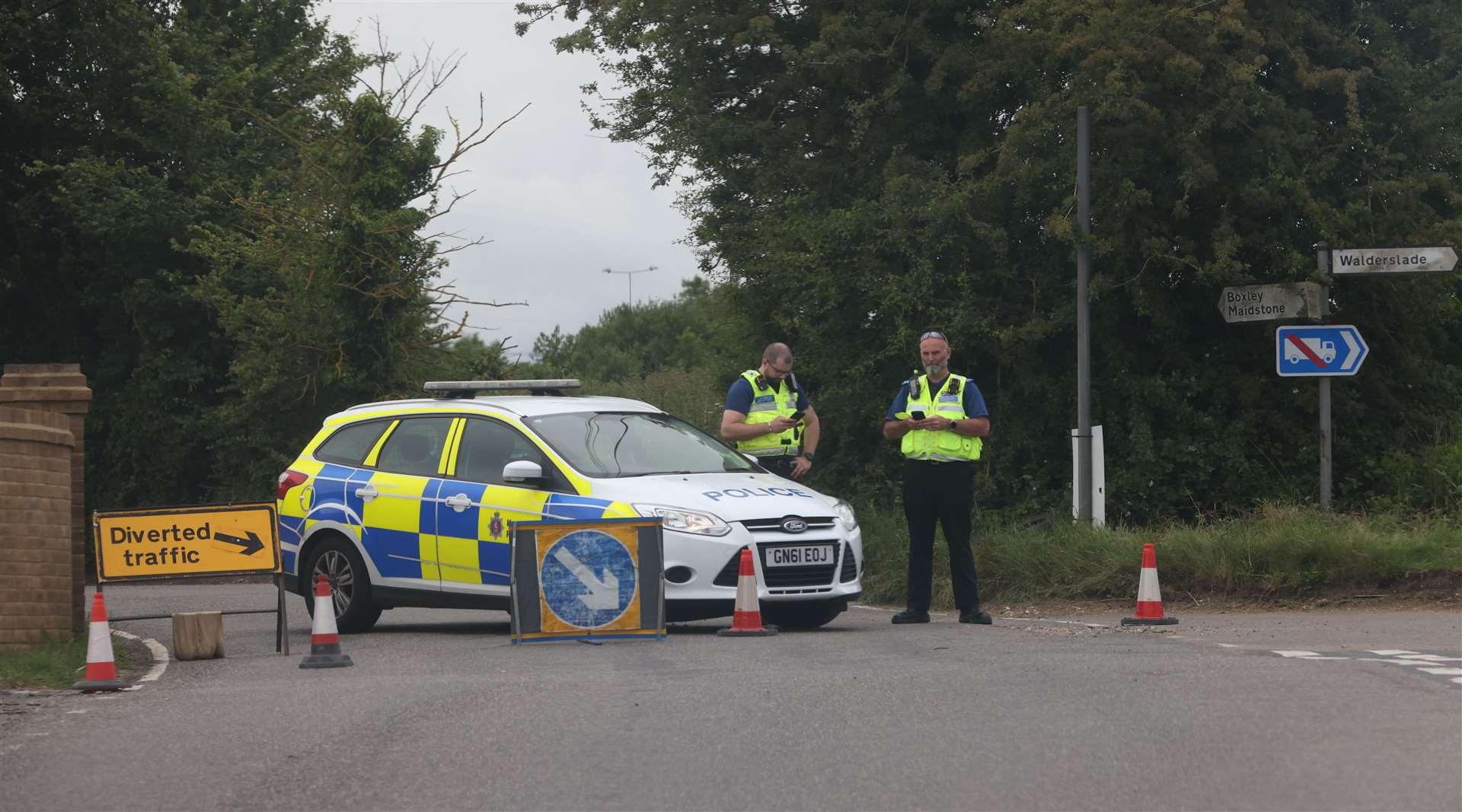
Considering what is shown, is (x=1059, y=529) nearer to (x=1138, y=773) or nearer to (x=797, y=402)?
(x=797, y=402)

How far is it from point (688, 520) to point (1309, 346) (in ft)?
25.4

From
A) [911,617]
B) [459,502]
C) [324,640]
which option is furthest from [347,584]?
[911,617]

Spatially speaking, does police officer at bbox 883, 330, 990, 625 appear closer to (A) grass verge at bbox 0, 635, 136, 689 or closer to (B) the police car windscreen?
(B) the police car windscreen

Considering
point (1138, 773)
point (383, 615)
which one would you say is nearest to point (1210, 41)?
point (383, 615)

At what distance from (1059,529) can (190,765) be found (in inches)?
393

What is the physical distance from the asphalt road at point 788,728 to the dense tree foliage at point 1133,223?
906 cm


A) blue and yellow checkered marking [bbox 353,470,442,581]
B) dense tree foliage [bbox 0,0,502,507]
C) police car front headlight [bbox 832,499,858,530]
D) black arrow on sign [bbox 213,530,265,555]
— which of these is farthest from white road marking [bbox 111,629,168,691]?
dense tree foliage [bbox 0,0,502,507]

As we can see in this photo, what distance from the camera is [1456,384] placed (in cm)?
2080

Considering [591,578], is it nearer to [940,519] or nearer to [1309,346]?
[940,519]

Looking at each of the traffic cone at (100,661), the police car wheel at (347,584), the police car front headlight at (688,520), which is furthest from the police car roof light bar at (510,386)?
the traffic cone at (100,661)

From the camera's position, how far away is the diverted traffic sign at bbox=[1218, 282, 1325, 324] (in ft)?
59.6

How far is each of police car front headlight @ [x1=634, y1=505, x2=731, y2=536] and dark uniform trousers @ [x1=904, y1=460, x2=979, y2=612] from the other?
1.68 m

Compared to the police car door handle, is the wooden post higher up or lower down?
lower down

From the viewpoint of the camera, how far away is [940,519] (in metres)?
12.6
